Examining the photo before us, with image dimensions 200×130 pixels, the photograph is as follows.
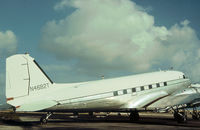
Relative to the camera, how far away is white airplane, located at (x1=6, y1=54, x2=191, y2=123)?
1435cm

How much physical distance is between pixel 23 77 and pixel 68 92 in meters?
3.47

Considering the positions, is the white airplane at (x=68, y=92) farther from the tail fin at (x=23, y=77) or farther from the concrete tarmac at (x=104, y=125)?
the concrete tarmac at (x=104, y=125)

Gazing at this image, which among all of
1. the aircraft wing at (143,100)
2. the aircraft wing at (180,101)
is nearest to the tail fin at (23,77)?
the aircraft wing at (143,100)

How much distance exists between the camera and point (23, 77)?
1482 cm

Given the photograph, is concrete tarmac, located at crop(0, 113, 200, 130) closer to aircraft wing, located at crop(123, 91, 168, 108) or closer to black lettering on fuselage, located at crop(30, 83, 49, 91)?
aircraft wing, located at crop(123, 91, 168, 108)

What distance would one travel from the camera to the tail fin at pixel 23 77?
47.2ft

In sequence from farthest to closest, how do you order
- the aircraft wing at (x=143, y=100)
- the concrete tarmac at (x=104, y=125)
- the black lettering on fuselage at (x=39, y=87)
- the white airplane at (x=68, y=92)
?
1. the aircraft wing at (x=143, y=100)
2. the black lettering on fuselage at (x=39, y=87)
3. the white airplane at (x=68, y=92)
4. the concrete tarmac at (x=104, y=125)

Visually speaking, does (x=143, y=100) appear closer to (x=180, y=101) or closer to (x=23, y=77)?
(x=180, y=101)

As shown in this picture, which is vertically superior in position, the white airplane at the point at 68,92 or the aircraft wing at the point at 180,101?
the white airplane at the point at 68,92

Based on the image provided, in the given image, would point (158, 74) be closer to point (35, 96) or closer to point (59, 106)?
point (59, 106)

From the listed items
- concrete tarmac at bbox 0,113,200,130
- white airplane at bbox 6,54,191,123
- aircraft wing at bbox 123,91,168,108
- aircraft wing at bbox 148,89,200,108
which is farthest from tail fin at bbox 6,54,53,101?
aircraft wing at bbox 148,89,200,108

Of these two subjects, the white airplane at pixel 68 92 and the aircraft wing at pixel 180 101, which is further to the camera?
the aircraft wing at pixel 180 101

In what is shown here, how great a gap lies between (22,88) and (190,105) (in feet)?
41.3

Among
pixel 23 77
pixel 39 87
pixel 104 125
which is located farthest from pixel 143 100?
pixel 23 77
